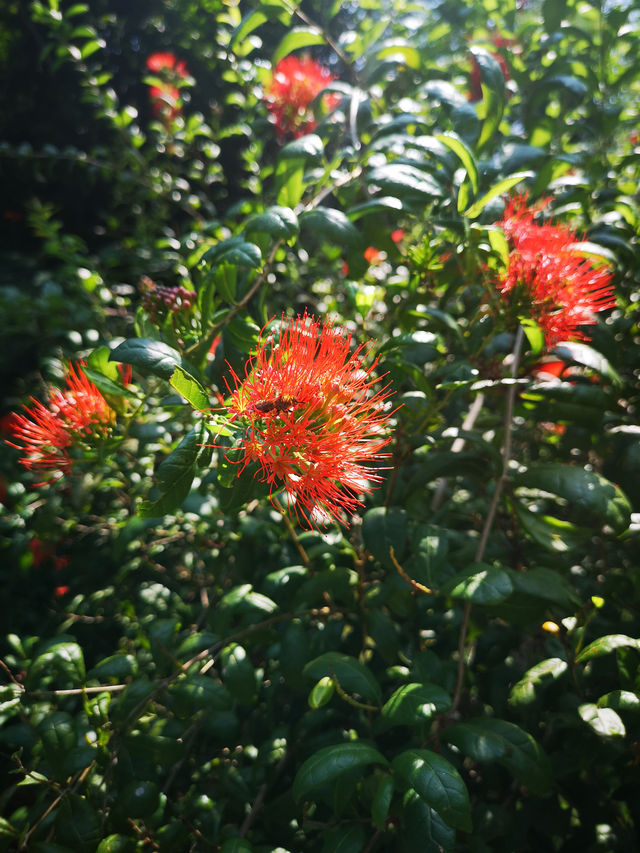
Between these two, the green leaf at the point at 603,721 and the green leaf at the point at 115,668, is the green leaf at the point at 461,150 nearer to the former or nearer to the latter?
the green leaf at the point at 603,721

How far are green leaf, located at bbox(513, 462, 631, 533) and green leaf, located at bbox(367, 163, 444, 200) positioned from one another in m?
0.60

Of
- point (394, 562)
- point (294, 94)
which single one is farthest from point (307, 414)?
point (294, 94)

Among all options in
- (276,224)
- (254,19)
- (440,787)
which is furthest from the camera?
(254,19)

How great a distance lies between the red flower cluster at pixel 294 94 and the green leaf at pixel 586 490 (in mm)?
1465

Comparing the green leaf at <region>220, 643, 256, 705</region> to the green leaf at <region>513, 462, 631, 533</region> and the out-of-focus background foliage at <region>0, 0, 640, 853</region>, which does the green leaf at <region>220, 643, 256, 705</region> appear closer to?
the out-of-focus background foliage at <region>0, 0, 640, 853</region>

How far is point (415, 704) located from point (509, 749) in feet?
0.65

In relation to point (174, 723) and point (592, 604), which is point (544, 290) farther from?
point (174, 723)

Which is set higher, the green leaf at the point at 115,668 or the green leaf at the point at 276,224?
the green leaf at the point at 276,224

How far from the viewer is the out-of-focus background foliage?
2.71ft

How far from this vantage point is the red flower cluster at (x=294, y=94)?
1.78 meters

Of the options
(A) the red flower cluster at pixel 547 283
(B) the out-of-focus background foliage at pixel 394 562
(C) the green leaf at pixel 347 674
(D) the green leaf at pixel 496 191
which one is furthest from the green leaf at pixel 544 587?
(D) the green leaf at pixel 496 191

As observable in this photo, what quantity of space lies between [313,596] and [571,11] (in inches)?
73.6

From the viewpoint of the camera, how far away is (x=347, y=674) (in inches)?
33.5

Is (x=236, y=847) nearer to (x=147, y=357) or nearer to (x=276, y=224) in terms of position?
(x=147, y=357)
